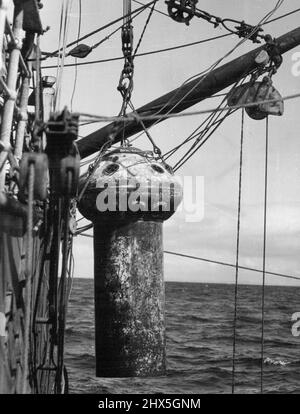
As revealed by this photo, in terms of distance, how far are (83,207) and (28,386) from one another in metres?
2.40

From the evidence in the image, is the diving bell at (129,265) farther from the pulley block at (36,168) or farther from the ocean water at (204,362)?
the ocean water at (204,362)

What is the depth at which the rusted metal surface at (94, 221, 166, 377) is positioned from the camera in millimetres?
6688

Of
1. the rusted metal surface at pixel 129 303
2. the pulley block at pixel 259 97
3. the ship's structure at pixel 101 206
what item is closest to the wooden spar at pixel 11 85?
the ship's structure at pixel 101 206

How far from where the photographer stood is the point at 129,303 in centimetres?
669

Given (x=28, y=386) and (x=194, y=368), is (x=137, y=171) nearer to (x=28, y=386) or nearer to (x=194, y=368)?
(x=28, y=386)

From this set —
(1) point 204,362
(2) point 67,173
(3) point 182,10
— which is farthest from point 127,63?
(1) point 204,362

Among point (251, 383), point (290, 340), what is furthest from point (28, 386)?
point (290, 340)

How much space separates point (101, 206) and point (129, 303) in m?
1.31

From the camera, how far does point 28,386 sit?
5.86 m

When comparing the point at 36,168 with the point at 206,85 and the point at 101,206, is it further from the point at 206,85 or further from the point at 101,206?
the point at 206,85

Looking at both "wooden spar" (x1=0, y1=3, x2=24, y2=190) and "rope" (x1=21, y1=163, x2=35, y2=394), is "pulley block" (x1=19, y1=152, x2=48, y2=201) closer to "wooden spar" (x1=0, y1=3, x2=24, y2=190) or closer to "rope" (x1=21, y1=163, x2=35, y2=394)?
"rope" (x1=21, y1=163, x2=35, y2=394)

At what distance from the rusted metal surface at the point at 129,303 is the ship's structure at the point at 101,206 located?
0.04ft

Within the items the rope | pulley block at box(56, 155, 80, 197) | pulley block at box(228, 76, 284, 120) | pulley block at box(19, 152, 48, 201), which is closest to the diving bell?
pulley block at box(228, 76, 284, 120)
